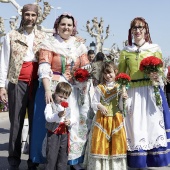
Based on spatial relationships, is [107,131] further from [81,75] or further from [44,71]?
[44,71]

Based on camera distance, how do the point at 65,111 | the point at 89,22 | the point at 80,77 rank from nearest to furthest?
1. the point at 65,111
2. the point at 80,77
3. the point at 89,22

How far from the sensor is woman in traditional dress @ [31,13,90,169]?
13.3ft

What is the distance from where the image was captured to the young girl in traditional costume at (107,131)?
13.2 feet

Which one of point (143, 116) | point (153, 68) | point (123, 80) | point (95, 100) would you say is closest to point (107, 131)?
point (95, 100)

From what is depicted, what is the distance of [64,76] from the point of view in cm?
412

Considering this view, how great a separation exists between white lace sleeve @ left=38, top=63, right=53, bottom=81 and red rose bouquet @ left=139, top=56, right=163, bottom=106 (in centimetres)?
100

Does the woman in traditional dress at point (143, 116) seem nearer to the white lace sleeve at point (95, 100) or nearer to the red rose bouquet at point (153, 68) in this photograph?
the red rose bouquet at point (153, 68)

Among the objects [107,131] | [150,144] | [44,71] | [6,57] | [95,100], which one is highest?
[6,57]

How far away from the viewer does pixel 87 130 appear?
4.25 metres

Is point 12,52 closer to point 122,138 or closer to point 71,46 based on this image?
point 71,46

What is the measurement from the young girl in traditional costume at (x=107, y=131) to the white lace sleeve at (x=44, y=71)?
0.58 meters

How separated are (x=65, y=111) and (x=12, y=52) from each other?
99 centimetres

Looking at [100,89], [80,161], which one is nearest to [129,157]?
[80,161]

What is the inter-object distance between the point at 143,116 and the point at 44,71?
4.06 ft
